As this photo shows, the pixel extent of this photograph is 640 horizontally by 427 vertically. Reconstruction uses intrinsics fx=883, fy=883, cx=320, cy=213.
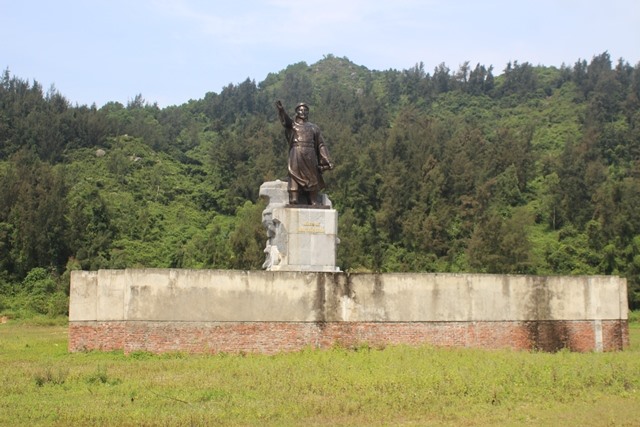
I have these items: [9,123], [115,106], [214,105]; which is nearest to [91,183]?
[9,123]

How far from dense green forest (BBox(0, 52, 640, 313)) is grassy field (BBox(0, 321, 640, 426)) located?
63.9ft

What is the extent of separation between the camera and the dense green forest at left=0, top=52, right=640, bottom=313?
39.3 meters

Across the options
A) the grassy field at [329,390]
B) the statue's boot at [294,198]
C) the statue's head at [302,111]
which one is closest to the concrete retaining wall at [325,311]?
the grassy field at [329,390]

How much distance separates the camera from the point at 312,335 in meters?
14.5

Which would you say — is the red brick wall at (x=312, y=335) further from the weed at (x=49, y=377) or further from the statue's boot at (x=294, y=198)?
the weed at (x=49, y=377)

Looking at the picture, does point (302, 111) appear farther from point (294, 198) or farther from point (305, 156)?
point (294, 198)

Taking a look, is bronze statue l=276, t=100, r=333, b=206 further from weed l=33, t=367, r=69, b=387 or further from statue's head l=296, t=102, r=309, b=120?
weed l=33, t=367, r=69, b=387

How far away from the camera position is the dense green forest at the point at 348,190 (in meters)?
39.3

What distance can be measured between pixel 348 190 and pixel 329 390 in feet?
126

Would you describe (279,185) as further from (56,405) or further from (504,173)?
(504,173)

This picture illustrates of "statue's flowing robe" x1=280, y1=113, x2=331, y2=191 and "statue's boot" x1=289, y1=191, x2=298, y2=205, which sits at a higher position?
"statue's flowing robe" x1=280, y1=113, x2=331, y2=191

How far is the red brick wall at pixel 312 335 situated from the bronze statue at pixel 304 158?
266 centimetres

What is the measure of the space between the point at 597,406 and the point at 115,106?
8261 centimetres

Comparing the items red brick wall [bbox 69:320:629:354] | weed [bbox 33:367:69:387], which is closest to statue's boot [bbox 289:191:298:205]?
red brick wall [bbox 69:320:629:354]
